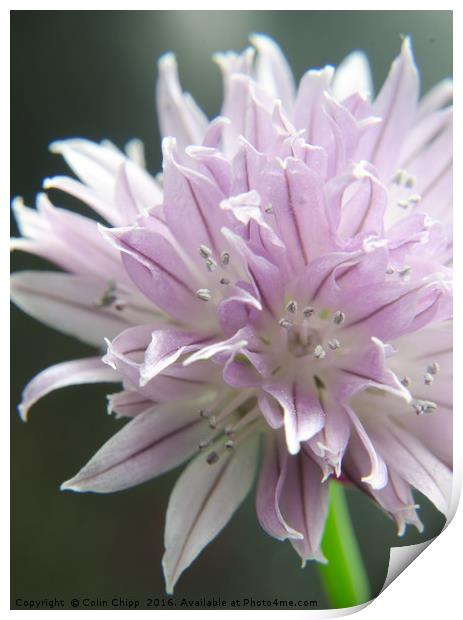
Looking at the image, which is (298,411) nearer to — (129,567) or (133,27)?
(129,567)

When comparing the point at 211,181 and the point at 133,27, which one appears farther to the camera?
the point at 133,27

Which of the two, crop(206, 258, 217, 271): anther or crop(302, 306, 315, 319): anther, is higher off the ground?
crop(206, 258, 217, 271): anther

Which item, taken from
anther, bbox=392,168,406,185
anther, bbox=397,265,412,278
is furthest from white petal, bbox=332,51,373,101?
anther, bbox=397,265,412,278

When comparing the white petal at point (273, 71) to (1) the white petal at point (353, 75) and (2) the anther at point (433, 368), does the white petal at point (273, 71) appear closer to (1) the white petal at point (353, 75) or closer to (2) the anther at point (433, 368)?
(1) the white petal at point (353, 75)

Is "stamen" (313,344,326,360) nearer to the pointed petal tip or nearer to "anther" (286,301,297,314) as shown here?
"anther" (286,301,297,314)

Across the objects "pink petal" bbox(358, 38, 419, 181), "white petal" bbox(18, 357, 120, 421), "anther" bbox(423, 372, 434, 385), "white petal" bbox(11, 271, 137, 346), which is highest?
"pink petal" bbox(358, 38, 419, 181)

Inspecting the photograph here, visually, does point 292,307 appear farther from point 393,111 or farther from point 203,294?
point 393,111

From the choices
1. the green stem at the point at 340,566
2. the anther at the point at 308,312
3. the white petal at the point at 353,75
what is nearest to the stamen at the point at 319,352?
the anther at the point at 308,312
